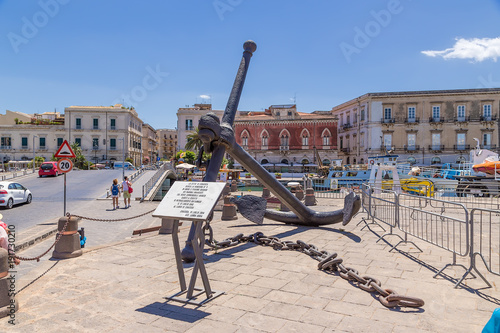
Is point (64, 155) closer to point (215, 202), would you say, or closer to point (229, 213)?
point (229, 213)

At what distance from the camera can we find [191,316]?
163 inches

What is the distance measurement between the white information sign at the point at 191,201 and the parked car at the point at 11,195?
46.5ft

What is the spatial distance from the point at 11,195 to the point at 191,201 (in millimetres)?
14904

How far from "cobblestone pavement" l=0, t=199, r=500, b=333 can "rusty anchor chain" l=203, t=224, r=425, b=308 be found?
104 millimetres

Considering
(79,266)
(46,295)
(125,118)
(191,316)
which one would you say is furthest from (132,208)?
(125,118)

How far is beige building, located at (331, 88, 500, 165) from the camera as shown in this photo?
4531cm

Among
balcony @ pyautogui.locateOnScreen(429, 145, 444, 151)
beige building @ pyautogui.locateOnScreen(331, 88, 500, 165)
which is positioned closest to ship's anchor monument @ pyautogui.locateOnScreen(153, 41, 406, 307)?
beige building @ pyautogui.locateOnScreen(331, 88, 500, 165)

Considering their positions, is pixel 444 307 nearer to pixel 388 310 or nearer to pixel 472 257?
pixel 388 310

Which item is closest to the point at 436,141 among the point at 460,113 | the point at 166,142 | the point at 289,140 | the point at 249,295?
the point at 460,113

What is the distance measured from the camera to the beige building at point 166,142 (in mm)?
104225

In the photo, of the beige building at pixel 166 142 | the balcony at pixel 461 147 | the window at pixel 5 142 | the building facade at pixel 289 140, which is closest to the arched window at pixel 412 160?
the balcony at pixel 461 147

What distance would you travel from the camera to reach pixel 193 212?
4445 millimetres

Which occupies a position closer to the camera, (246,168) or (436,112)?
(246,168)

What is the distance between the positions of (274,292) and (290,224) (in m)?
5.55
